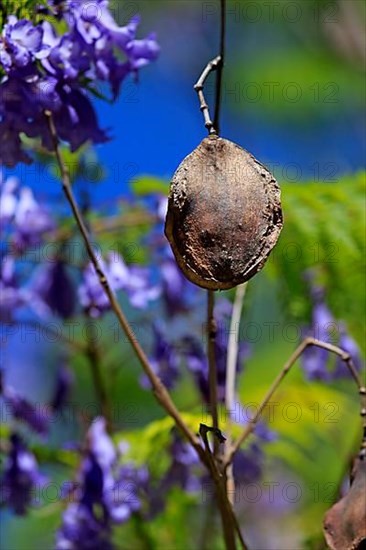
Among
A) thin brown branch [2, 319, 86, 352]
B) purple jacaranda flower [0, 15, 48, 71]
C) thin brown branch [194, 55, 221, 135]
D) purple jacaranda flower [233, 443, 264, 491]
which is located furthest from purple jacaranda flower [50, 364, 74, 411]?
thin brown branch [194, 55, 221, 135]

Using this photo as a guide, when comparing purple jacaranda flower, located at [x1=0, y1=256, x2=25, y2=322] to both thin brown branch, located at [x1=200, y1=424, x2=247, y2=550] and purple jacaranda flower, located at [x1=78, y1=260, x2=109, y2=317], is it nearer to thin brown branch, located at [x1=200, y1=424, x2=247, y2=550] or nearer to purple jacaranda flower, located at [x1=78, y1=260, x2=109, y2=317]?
purple jacaranda flower, located at [x1=78, y1=260, x2=109, y2=317]

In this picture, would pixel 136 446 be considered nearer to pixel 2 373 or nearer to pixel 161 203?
pixel 2 373

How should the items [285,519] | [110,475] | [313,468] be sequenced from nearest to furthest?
[110,475] < [313,468] < [285,519]

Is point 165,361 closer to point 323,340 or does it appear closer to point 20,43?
point 323,340

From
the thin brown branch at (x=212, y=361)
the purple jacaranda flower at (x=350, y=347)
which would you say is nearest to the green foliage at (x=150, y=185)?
the purple jacaranda flower at (x=350, y=347)

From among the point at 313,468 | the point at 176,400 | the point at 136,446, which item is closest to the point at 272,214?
the point at 136,446

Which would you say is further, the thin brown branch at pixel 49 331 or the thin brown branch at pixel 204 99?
the thin brown branch at pixel 49 331

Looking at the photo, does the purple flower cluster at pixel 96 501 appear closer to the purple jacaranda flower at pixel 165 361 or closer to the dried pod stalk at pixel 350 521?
Result: the purple jacaranda flower at pixel 165 361
